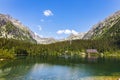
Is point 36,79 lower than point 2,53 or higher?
lower

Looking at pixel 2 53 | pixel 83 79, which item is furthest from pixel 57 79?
pixel 2 53

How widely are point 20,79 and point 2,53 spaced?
108523 millimetres

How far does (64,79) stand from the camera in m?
87.0

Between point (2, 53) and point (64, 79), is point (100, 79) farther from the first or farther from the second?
point (2, 53)

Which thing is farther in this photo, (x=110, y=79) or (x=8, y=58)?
(x=8, y=58)

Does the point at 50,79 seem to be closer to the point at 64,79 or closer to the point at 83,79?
the point at 64,79

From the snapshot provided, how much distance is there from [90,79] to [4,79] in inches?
1165

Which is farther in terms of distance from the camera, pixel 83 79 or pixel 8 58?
pixel 8 58

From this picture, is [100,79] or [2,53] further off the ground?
[2,53]

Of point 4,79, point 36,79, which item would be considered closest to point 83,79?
point 36,79

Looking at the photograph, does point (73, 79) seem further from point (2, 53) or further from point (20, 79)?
point (2, 53)

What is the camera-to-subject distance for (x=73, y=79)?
8662 cm

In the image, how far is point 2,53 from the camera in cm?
18775

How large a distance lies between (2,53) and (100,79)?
4700 inches
